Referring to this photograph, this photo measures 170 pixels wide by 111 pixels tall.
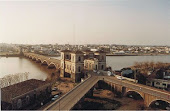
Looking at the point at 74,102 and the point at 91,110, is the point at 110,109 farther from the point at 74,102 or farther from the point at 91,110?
the point at 74,102

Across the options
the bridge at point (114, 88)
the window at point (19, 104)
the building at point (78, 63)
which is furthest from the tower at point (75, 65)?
the window at point (19, 104)

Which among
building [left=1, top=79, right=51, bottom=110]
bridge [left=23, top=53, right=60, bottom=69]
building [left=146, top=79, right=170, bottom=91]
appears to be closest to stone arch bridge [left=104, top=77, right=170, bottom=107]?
building [left=146, top=79, right=170, bottom=91]

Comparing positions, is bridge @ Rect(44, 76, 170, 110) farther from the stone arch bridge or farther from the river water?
the river water

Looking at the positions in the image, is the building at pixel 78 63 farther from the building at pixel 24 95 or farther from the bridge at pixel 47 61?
the building at pixel 24 95

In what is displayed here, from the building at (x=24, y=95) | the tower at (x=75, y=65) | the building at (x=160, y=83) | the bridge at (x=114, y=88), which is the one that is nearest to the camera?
the bridge at (x=114, y=88)

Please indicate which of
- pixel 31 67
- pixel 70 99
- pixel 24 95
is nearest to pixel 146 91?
pixel 70 99
